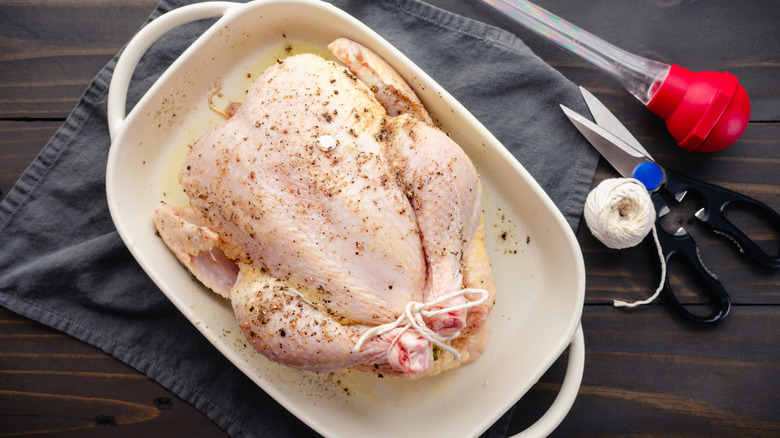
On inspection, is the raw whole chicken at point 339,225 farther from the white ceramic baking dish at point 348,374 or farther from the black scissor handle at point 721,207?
the black scissor handle at point 721,207

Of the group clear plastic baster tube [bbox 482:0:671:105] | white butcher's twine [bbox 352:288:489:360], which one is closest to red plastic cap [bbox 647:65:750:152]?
clear plastic baster tube [bbox 482:0:671:105]

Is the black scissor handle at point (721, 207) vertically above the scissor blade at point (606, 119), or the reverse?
the scissor blade at point (606, 119)

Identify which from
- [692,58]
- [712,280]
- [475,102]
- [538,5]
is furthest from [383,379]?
[692,58]

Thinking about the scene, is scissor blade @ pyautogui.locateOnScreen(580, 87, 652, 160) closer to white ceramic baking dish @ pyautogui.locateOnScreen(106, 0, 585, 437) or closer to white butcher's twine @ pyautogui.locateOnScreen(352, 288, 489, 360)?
white ceramic baking dish @ pyautogui.locateOnScreen(106, 0, 585, 437)

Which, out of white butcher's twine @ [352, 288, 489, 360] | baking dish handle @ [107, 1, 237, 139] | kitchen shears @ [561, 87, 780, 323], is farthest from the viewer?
kitchen shears @ [561, 87, 780, 323]

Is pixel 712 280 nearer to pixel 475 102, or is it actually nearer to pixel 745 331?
pixel 745 331

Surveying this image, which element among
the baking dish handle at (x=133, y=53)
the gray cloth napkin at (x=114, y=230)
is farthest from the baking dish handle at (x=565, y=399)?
the baking dish handle at (x=133, y=53)

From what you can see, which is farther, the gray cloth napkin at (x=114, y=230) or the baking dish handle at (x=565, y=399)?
the gray cloth napkin at (x=114, y=230)
